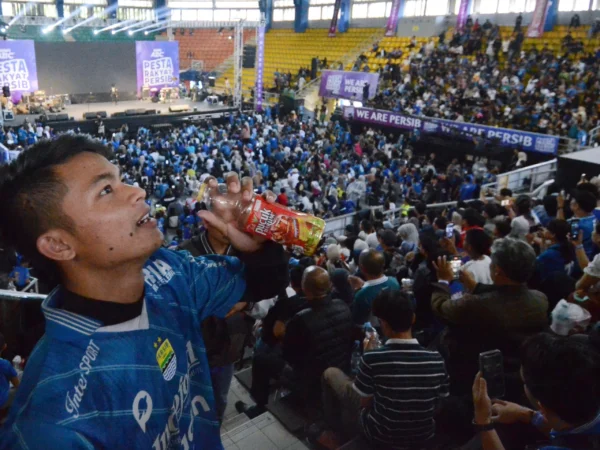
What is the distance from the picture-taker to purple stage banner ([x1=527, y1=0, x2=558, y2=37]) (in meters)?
17.8

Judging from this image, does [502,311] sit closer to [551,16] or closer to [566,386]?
[566,386]

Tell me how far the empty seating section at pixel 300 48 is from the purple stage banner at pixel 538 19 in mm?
9029

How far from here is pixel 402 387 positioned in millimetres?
2379

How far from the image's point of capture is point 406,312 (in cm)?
244

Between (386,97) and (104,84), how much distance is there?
16048 mm

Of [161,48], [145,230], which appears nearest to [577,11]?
[161,48]

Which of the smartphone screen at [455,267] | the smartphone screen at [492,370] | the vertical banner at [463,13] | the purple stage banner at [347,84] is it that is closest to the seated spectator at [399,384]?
the smartphone screen at [492,370]

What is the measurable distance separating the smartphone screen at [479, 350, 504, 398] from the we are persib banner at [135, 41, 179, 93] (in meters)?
20.6

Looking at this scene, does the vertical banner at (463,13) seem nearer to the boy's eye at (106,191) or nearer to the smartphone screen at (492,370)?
the smartphone screen at (492,370)

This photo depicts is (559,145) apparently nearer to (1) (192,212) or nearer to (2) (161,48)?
(1) (192,212)

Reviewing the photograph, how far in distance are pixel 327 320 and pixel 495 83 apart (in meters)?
16.8

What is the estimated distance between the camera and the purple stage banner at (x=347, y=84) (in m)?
18.6

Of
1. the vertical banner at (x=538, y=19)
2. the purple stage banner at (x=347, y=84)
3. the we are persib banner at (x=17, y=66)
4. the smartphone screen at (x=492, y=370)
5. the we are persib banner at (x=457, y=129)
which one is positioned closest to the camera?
the smartphone screen at (x=492, y=370)

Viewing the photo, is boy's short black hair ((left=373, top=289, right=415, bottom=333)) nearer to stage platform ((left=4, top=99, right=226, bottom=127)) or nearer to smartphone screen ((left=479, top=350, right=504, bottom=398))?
smartphone screen ((left=479, top=350, right=504, bottom=398))
